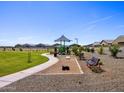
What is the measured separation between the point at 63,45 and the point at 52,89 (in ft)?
104

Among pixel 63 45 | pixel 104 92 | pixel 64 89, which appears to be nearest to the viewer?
pixel 104 92

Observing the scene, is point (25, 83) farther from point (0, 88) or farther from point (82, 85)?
point (82, 85)

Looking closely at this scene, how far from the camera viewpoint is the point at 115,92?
8750 millimetres

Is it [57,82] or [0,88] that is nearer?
[0,88]

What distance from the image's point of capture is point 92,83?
1058 centimetres

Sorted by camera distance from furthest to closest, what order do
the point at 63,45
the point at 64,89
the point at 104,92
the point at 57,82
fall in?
the point at 63,45
the point at 57,82
the point at 64,89
the point at 104,92

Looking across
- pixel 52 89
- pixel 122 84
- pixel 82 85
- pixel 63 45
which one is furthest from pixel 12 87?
pixel 63 45

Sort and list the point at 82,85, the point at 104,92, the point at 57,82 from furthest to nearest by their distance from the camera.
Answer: the point at 57,82
the point at 82,85
the point at 104,92

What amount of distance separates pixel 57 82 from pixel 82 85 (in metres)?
1.30

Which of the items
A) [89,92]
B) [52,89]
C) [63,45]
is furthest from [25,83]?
[63,45]

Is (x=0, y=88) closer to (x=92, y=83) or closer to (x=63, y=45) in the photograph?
(x=92, y=83)

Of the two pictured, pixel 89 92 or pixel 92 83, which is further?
pixel 92 83

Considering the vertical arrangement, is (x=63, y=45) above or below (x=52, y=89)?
above

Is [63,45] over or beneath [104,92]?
over
